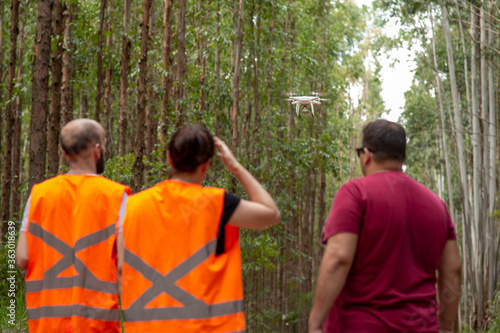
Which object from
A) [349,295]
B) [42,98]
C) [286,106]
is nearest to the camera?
[349,295]

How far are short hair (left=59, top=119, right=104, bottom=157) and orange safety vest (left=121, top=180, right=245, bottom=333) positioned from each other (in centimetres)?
40

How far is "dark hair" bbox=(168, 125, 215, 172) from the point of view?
2.58 metres

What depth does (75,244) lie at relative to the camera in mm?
2789

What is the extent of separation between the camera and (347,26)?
25609 millimetres

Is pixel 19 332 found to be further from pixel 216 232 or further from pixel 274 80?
pixel 274 80

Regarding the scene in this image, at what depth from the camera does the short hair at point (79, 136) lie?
2.79 meters

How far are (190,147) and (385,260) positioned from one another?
0.88 m

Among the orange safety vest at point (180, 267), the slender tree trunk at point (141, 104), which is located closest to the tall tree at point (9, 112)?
the slender tree trunk at point (141, 104)

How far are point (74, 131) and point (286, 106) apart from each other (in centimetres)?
1874

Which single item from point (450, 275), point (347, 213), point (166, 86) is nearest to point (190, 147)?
point (347, 213)

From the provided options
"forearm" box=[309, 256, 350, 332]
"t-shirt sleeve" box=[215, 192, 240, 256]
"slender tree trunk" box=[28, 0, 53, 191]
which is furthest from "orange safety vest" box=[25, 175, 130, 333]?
"slender tree trunk" box=[28, 0, 53, 191]

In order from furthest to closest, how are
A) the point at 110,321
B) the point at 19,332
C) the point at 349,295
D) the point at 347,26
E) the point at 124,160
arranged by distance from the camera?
the point at 347,26 < the point at 124,160 < the point at 19,332 < the point at 110,321 < the point at 349,295

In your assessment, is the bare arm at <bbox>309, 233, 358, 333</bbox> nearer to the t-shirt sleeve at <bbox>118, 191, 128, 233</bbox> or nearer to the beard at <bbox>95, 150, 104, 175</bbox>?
the t-shirt sleeve at <bbox>118, 191, 128, 233</bbox>

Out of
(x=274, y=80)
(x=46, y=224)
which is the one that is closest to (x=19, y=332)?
(x=46, y=224)
